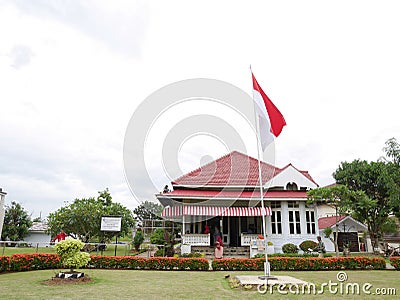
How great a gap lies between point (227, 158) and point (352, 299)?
58.5ft

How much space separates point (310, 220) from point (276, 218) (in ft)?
7.32

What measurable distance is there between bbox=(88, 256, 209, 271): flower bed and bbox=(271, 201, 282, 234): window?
8.05m

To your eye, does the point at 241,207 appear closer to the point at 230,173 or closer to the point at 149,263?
the point at 230,173

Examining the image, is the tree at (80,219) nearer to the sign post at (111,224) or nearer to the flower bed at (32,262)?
the sign post at (111,224)

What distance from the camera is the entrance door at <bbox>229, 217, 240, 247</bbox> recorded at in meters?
20.3

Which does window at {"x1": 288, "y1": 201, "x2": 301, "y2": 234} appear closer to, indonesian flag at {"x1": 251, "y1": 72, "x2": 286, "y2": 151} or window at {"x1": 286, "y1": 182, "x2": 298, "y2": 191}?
window at {"x1": 286, "y1": 182, "x2": 298, "y2": 191}

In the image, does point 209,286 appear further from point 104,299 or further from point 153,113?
point 153,113

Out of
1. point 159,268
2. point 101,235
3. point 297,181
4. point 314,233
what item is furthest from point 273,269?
point 101,235

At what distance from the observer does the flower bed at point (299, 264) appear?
12719 mm

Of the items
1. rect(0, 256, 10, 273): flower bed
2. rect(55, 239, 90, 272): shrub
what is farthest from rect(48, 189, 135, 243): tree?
rect(55, 239, 90, 272): shrub

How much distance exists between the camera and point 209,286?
8555 millimetres

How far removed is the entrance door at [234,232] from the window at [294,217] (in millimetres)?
3538

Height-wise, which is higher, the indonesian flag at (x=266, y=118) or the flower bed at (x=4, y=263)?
the indonesian flag at (x=266, y=118)

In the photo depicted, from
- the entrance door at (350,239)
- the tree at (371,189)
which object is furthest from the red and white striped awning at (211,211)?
the entrance door at (350,239)
